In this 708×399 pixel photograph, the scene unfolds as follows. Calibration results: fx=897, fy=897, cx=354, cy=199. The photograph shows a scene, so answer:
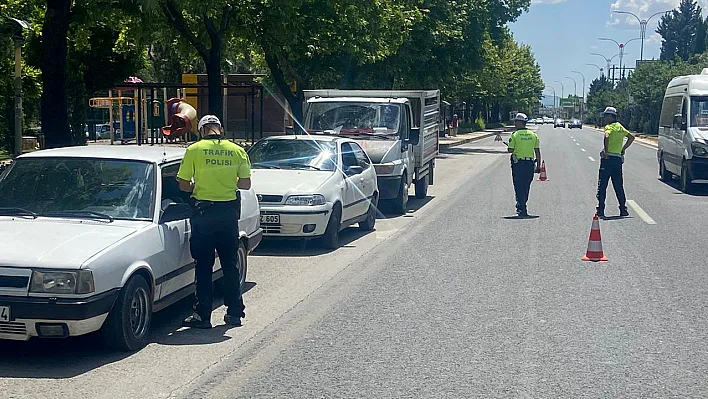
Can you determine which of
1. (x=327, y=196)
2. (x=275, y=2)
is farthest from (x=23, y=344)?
(x=275, y=2)

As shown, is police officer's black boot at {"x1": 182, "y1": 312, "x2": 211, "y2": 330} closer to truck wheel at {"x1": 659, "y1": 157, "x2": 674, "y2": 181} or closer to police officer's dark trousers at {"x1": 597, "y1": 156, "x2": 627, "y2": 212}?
police officer's dark trousers at {"x1": 597, "y1": 156, "x2": 627, "y2": 212}

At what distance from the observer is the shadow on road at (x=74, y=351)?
6.27 meters

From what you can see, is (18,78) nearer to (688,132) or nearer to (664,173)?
(688,132)

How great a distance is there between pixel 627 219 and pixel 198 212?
33.9 feet

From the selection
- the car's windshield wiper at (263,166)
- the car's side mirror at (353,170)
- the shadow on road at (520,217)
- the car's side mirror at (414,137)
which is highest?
the car's side mirror at (414,137)

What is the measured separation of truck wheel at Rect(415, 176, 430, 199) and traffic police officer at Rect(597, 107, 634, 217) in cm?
426

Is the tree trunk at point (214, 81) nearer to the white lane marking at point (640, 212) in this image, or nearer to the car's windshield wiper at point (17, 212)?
the white lane marking at point (640, 212)

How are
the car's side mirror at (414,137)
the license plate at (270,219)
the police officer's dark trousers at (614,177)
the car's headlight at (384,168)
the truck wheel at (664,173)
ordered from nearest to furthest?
the license plate at (270,219) < the car's headlight at (384,168) < the police officer's dark trousers at (614,177) < the car's side mirror at (414,137) < the truck wheel at (664,173)

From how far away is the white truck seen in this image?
16.1m

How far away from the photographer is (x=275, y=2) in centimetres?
1945

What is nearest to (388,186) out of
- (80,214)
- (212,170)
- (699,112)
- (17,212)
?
(212,170)

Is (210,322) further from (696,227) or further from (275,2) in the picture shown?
(275,2)

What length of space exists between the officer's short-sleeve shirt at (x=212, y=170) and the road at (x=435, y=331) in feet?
3.87

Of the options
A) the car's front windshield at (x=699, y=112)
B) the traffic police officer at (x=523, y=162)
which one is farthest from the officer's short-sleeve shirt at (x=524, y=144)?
the car's front windshield at (x=699, y=112)
